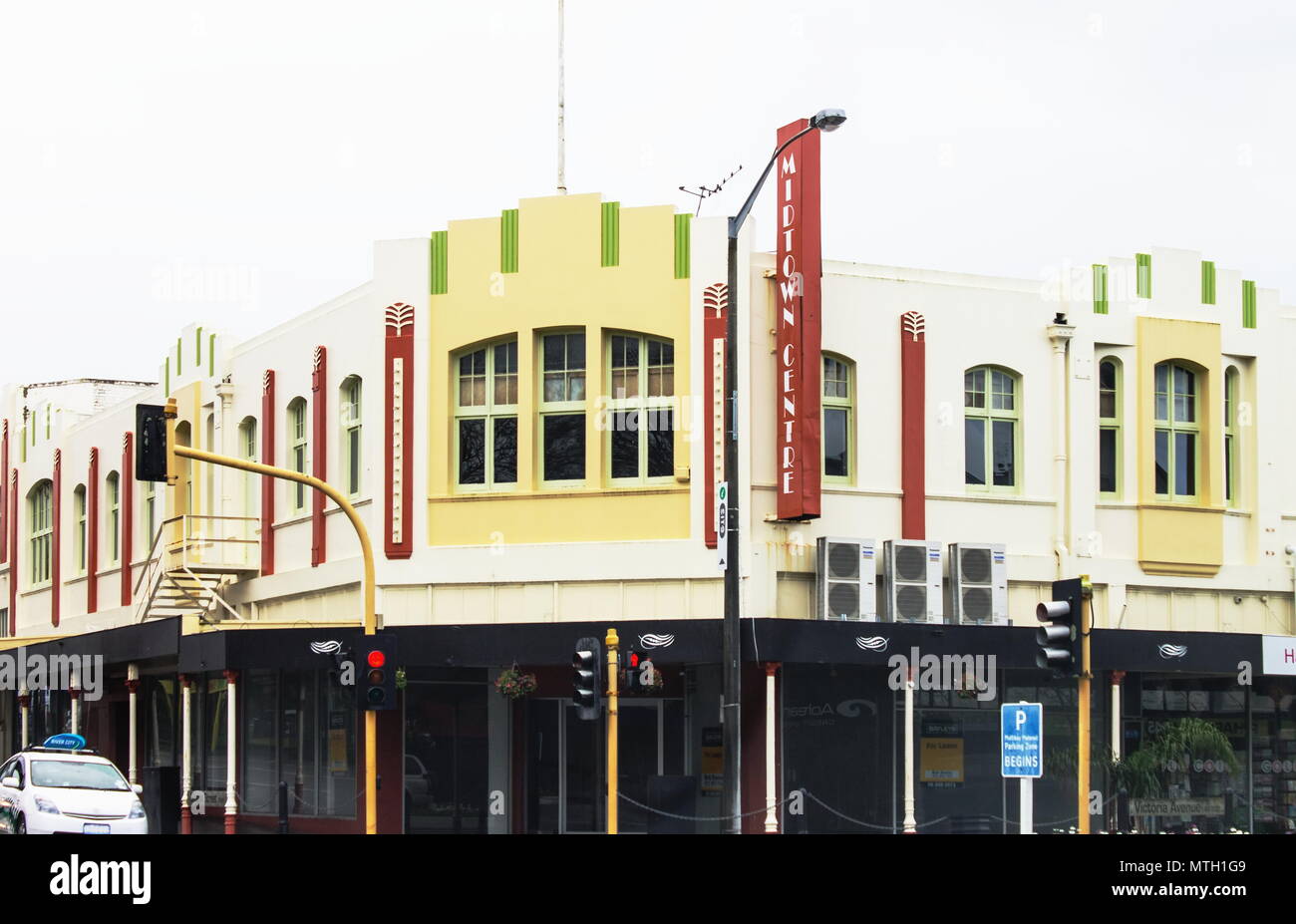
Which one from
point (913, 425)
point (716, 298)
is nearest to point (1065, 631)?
point (913, 425)

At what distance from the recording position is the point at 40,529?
162 ft

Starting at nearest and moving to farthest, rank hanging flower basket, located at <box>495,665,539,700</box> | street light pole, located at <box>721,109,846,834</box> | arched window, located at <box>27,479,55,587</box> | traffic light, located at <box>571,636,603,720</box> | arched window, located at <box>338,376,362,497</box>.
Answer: street light pole, located at <box>721,109,846,834</box>
traffic light, located at <box>571,636,603,720</box>
hanging flower basket, located at <box>495,665,539,700</box>
arched window, located at <box>338,376,362,497</box>
arched window, located at <box>27,479,55,587</box>

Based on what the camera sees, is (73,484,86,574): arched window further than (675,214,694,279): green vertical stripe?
Yes

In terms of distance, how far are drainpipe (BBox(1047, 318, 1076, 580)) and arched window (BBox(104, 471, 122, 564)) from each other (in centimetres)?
2249

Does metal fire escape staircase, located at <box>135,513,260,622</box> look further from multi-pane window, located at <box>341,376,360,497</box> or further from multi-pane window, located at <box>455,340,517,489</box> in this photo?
multi-pane window, located at <box>455,340,517,489</box>

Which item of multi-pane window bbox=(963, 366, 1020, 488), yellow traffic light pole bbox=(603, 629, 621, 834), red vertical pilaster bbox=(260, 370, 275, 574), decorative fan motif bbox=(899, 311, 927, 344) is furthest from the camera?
red vertical pilaster bbox=(260, 370, 275, 574)

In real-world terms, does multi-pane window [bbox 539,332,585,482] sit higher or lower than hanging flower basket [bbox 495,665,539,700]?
higher

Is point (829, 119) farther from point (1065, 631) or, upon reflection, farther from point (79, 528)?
point (79, 528)

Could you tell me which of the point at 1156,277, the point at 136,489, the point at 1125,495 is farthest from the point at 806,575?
the point at 136,489

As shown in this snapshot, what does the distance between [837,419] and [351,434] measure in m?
8.67

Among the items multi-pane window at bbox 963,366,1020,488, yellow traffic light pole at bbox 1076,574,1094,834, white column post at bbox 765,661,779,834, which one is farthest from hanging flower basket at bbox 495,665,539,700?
yellow traffic light pole at bbox 1076,574,1094,834

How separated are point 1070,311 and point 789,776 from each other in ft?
31.1

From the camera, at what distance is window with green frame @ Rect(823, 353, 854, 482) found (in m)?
29.9

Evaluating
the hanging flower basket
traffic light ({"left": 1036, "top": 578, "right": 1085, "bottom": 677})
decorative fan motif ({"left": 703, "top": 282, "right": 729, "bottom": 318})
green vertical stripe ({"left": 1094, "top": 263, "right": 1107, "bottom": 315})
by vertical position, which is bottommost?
the hanging flower basket
